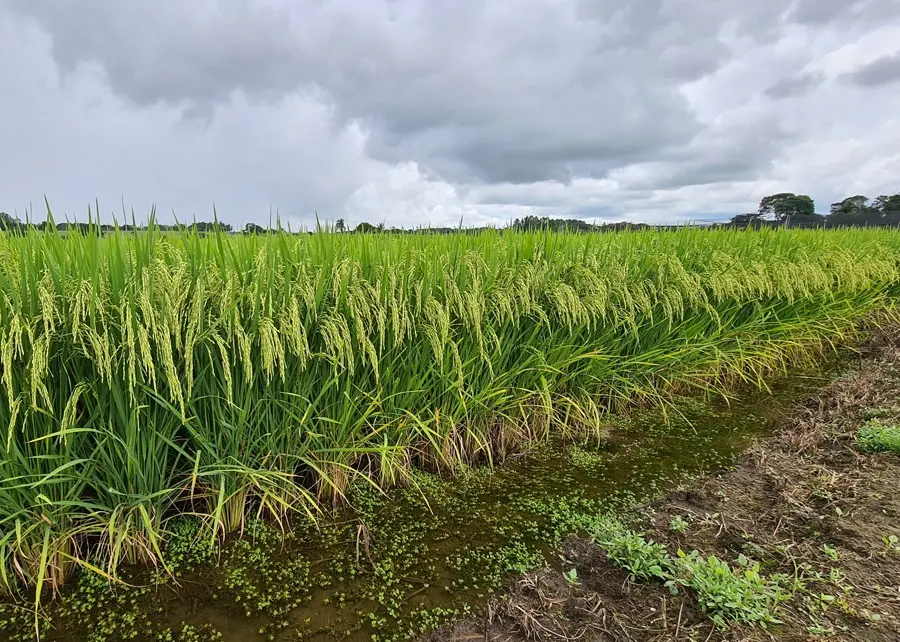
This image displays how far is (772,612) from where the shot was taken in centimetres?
163

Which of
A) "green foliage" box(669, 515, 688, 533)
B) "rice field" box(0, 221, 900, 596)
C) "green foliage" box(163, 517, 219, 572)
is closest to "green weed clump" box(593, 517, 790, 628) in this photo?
"green foliage" box(669, 515, 688, 533)

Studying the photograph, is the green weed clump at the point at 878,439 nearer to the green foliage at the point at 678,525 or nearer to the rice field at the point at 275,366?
the rice field at the point at 275,366

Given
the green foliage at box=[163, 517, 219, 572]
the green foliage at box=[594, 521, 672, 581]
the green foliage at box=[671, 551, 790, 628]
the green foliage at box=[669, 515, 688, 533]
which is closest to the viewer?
the green foliage at box=[671, 551, 790, 628]

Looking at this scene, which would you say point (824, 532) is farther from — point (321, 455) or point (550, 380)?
point (321, 455)

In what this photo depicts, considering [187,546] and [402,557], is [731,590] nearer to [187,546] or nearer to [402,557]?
[402,557]

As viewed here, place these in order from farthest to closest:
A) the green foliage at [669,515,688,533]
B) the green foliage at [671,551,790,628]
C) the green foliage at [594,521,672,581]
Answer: the green foliage at [669,515,688,533], the green foliage at [594,521,672,581], the green foliage at [671,551,790,628]

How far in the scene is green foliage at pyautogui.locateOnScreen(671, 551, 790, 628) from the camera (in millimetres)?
1596

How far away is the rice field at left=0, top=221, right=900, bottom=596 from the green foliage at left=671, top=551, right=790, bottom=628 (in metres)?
1.30

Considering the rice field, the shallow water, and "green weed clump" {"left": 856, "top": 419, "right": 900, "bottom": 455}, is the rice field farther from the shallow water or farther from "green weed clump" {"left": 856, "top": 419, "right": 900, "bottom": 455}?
"green weed clump" {"left": 856, "top": 419, "right": 900, "bottom": 455}

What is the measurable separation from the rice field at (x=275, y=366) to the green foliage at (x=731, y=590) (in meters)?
1.30

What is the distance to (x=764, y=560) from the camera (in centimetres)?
194

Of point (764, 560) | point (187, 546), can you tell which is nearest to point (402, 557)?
point (187, 546)

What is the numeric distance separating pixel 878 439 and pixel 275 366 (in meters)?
3.70

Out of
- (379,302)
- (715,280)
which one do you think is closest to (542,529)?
(379,302)
